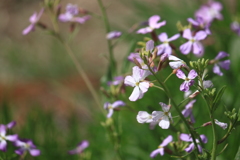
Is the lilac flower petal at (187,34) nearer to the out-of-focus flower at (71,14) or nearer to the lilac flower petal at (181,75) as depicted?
the lilac flower petal at (181,75)

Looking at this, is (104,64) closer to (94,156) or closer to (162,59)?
(94,156)

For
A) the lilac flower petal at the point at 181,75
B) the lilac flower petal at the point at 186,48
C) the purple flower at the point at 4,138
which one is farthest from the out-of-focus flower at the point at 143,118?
the purple flower at the point at 4,138

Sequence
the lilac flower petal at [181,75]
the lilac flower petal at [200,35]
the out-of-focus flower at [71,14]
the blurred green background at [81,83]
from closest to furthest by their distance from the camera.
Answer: the lilac flower petal at [181,75] → the lilac flower petal at [200,35] → the out-of-focus flower at [71,14] → the blurred green background at [81,83]

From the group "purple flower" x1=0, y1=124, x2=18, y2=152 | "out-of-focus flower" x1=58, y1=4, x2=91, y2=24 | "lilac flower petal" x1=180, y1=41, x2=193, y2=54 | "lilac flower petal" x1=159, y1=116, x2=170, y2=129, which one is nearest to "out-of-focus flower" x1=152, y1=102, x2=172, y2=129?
"lilac flower petal" x1=159, y1=116, x2=170, y2=129

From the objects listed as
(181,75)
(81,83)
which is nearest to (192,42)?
(181,75)

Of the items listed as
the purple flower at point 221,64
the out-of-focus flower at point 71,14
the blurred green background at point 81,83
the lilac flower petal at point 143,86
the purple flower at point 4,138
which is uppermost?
the lilac flower petal at point 143,86

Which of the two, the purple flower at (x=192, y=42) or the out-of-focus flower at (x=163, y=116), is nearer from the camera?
the out-of-focus flower at (x=163, y=116)

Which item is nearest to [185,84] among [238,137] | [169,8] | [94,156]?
[238,137]
